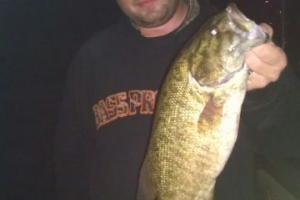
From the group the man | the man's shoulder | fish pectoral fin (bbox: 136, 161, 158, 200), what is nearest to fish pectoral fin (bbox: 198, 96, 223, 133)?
fish pectoral fin (bbox: 136, 161, 158, 200)

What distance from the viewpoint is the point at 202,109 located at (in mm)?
2121

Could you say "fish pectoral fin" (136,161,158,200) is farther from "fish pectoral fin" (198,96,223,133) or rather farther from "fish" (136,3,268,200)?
"fish pectoral fin" (198,96,223,133)

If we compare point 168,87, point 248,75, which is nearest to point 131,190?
point 168,87

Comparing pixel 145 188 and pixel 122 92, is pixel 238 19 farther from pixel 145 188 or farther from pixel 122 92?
pixel 122 92

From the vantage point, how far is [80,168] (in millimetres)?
3283

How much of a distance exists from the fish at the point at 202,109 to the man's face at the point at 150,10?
764 millimetres

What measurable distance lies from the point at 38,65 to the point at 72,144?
13178 millimetres

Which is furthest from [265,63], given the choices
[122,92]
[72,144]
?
[72,144]

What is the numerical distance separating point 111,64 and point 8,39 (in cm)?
1854

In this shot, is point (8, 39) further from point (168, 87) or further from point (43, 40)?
point (168, 87)

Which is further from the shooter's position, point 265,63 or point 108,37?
point 108,37

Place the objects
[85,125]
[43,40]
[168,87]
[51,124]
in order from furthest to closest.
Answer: [43,40]
[51,124]
[85,125]
[168,87]

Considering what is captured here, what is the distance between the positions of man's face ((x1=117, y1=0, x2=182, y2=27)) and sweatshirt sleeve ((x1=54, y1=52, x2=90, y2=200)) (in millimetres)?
474

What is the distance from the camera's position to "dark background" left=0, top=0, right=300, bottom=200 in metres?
7.12
